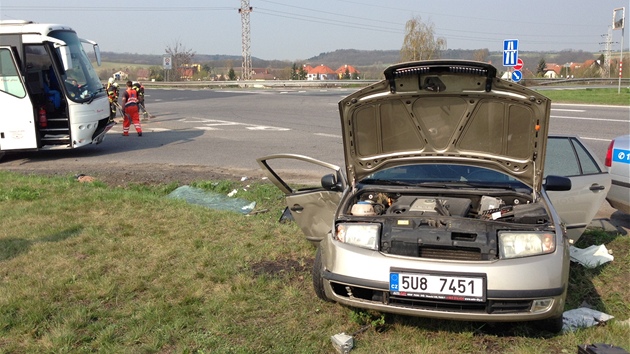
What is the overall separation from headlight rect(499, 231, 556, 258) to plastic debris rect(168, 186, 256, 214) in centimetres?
445

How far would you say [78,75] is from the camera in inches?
525

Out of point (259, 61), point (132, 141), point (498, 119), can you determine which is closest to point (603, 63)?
point (132, 141)

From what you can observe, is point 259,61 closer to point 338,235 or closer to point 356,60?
point 356,60

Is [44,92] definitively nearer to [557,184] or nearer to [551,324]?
[557,184]

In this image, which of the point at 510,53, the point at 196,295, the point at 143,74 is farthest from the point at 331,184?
the point at 143,74

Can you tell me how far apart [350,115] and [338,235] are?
3.47 ft

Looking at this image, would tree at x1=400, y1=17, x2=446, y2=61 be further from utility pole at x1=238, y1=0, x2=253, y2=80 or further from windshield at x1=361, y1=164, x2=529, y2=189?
windshield at x1=361, y1=164, x2=529, y2=189

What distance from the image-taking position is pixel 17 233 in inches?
256

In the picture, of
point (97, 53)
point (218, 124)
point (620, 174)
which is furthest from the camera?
point (218, 124)

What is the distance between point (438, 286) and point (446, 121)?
1.49 meters

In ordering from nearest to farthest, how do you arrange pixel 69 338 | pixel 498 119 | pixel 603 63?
1. pixel 69 338
2. pixel 498 119
3. pixel 603 63

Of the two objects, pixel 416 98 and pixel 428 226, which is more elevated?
pixel 416 98

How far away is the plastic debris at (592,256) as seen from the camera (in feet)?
17.6

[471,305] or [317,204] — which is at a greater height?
[317,204]
